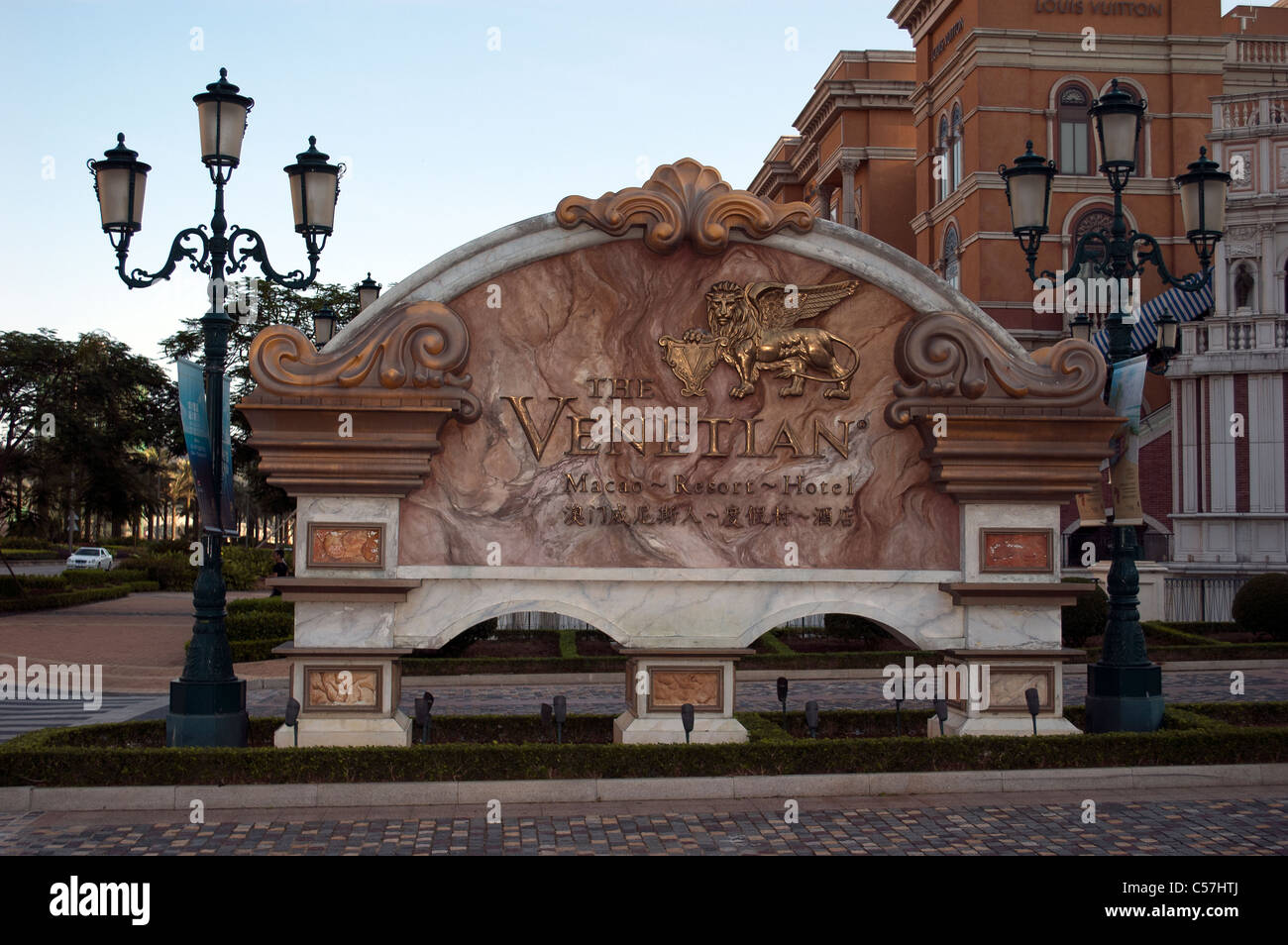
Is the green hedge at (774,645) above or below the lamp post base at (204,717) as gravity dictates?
below

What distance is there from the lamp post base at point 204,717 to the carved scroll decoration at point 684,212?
5683mm

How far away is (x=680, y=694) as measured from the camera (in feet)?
39.8

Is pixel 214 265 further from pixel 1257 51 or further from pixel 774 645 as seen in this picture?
pixel 1257 51

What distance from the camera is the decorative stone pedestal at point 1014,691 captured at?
40.3ft

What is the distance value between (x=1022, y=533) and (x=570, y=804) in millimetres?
5113

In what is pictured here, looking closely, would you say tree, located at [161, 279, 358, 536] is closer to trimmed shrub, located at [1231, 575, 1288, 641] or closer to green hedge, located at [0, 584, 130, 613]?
green hedge, located at [0, 584, 130, 613]

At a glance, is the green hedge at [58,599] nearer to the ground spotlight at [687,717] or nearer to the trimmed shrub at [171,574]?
the trimmed shrub at [171,574]

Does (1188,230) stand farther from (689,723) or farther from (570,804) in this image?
(570,804)

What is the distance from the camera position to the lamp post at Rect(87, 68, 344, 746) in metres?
12.3

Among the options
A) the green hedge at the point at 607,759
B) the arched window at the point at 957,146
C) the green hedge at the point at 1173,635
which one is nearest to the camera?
the green hedge at the point at 607,759

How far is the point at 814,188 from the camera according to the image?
57.3 meters

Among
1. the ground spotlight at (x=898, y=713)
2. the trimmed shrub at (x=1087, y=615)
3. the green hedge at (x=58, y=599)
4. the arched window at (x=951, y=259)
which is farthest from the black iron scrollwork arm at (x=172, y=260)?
the arched window at (x=951, y=259)

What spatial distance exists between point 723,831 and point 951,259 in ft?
124

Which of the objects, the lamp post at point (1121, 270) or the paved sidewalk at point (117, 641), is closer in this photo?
the lamp post at point (1121, 270)
